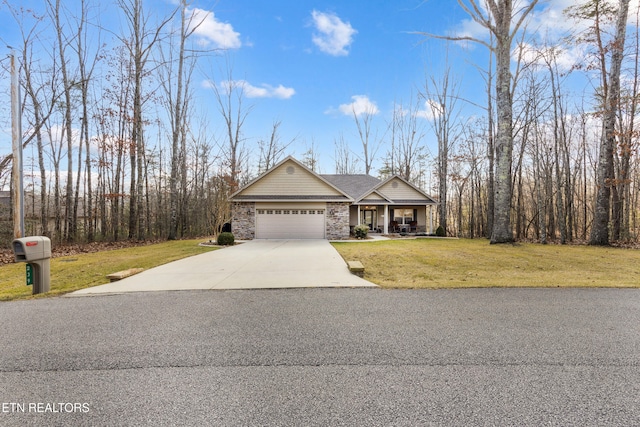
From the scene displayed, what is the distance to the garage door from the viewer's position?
16.7 metres

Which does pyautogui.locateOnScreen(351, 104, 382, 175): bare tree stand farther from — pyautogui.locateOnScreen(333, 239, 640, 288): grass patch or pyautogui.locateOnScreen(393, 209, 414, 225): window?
pyautogui.locateOnScreen(333, 239, 640, 288): grass patch

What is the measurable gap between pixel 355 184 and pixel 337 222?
5.60 meters

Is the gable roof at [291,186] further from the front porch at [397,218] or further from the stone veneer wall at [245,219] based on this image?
the front porch at [397,218]

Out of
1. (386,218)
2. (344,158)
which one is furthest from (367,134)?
(386,218)

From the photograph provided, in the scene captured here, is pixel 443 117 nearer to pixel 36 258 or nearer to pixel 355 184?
pixel 355 184

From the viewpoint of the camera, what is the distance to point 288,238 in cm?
1658

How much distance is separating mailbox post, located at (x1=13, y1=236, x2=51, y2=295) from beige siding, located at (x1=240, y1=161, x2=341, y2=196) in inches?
452

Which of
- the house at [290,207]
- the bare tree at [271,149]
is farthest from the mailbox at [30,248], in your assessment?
the bare tree at [271,149]

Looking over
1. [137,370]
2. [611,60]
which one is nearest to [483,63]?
[611,60]

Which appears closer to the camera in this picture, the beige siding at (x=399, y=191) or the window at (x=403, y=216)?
the beige siding at (x=399, y=191)

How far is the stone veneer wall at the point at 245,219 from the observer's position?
651 inches

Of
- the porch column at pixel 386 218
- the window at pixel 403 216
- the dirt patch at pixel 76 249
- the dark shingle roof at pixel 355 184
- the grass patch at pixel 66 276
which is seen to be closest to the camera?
the grass patch at pixel 66 276

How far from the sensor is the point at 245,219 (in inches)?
652

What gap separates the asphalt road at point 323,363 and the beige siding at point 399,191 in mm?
16188
